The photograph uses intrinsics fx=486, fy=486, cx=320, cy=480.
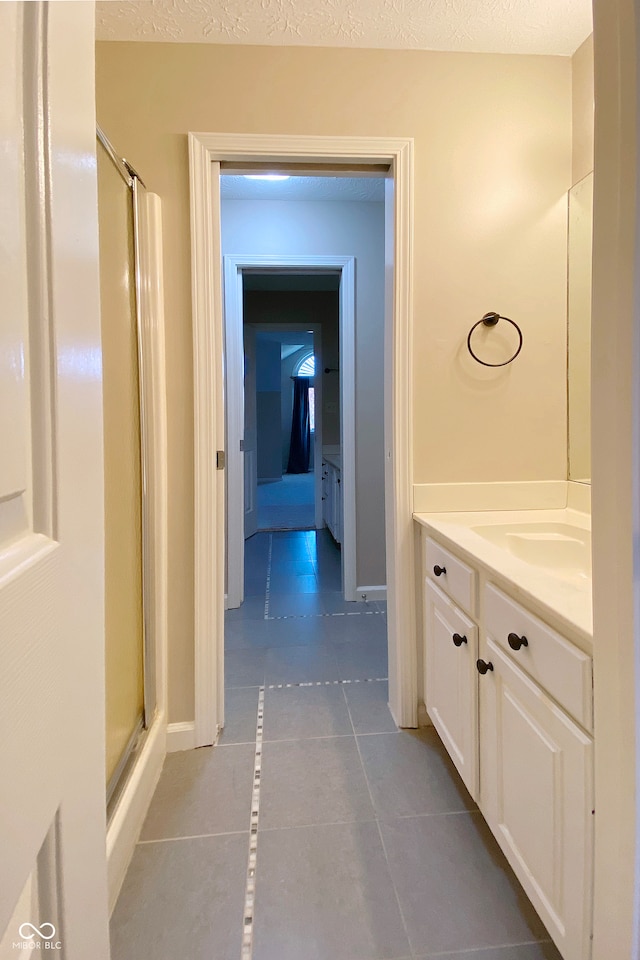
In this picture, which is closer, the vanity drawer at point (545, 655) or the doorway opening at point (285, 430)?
the vanity drawer at point (545, 655)

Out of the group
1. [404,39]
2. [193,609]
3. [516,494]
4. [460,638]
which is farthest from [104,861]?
[404,39]

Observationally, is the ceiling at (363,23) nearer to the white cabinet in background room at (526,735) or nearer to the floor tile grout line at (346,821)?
the white cabinet in background room at (526,735)

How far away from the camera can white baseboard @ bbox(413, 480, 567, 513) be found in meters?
1.76

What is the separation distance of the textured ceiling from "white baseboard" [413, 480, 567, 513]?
181cm

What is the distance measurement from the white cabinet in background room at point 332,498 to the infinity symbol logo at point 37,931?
3.55 meters

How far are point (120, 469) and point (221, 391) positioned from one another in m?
0.51

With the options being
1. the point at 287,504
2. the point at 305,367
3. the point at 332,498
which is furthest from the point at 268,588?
the point at 305,367

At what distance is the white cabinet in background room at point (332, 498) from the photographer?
4122mm

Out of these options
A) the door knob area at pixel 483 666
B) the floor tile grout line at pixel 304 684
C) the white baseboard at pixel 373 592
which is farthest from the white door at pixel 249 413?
the door knob area at pixel 483 666

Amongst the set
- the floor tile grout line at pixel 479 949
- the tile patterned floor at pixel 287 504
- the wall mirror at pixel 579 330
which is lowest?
the floor tile grout line at pixel 479 949

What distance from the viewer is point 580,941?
2.69ft

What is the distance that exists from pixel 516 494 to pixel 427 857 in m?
1.15

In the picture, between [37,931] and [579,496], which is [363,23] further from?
[37,931]

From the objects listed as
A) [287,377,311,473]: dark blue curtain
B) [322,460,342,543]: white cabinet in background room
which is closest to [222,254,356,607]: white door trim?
[322,460,342,543]: white cabinet in background room
